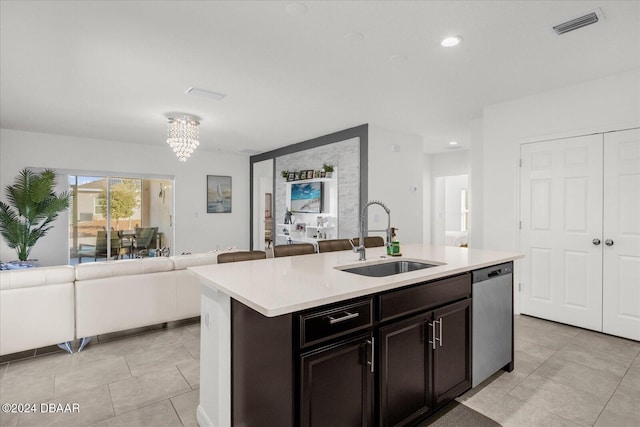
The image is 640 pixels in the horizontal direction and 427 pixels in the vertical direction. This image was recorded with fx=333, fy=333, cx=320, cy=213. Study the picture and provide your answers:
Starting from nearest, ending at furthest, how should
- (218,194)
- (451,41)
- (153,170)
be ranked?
(451,41) < (153,170) < (218,194)

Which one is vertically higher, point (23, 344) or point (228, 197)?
point (228, 197)

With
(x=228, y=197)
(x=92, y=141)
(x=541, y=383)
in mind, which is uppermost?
(x=92, y=141)

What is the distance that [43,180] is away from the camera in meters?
5.38

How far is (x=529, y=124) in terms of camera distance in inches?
159

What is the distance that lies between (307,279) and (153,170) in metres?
6.65

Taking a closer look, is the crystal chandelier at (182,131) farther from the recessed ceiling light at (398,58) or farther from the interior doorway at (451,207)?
the interior doorway at (451,207)

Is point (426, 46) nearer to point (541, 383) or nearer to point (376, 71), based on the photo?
point (376, 71)

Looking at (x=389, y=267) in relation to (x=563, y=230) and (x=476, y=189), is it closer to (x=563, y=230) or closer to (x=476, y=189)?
(x=563, y=230)

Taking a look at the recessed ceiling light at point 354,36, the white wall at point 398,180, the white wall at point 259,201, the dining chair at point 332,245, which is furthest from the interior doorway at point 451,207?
the recessed ceiling light at point 354,36

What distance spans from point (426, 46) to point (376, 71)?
62cm

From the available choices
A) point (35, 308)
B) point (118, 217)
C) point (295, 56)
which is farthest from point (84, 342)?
point (118, 217)

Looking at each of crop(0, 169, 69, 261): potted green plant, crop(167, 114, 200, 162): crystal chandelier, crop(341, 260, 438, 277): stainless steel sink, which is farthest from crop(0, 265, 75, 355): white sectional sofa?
crop(0, 169, 69, 261): potted green plant

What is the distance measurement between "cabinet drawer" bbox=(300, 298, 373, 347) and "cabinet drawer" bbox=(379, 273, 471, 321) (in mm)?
122

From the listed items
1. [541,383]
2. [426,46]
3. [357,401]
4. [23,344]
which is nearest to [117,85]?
[23,344]
